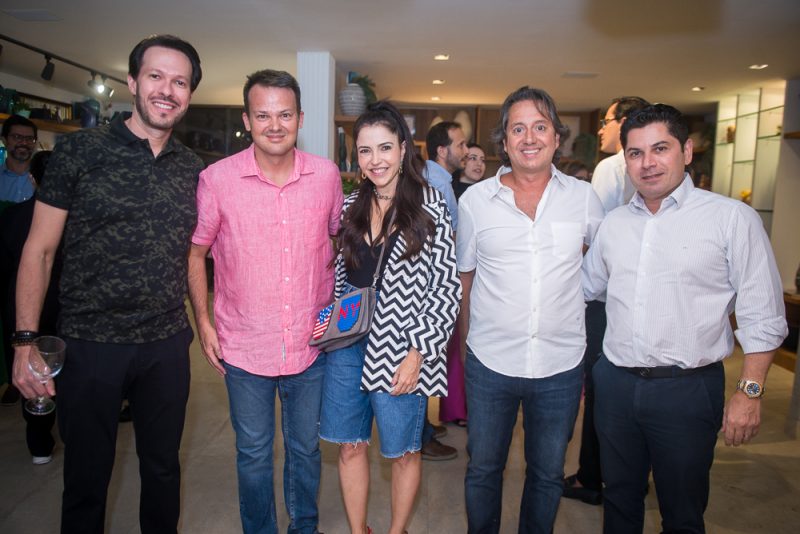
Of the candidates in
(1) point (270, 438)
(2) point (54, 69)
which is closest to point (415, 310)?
(1) point (270, 438)

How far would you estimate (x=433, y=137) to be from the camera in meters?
3.81

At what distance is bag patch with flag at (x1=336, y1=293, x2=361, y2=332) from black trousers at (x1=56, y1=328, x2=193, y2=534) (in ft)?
1.73

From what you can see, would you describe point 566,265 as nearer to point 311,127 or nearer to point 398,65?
point 311,127

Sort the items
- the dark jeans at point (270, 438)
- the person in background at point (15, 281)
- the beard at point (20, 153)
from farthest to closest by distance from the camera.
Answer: the beard at point (20, 153) < the person in background at point (15, 281) < the dark jeans at point (270, 438)

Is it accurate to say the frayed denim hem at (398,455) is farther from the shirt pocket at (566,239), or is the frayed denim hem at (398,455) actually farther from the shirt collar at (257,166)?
the shirt collar at (257,166)

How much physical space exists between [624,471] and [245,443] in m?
1.22

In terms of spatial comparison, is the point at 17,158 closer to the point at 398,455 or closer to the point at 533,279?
the point at 398,455

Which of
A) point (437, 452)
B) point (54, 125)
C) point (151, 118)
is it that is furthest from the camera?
point (54, 125)

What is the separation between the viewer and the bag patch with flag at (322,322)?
189 centimetres

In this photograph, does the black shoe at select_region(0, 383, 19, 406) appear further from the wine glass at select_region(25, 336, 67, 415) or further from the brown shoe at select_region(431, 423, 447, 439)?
Answer: the brown shoe at select_region(431, 423, 447, 439)

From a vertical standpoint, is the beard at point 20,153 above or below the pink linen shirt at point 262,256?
above

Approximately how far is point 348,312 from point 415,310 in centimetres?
22

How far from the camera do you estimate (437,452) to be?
3078 mm

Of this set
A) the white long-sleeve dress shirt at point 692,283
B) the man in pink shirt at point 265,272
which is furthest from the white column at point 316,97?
the white long-sleeve dress shirt at point 692,283
